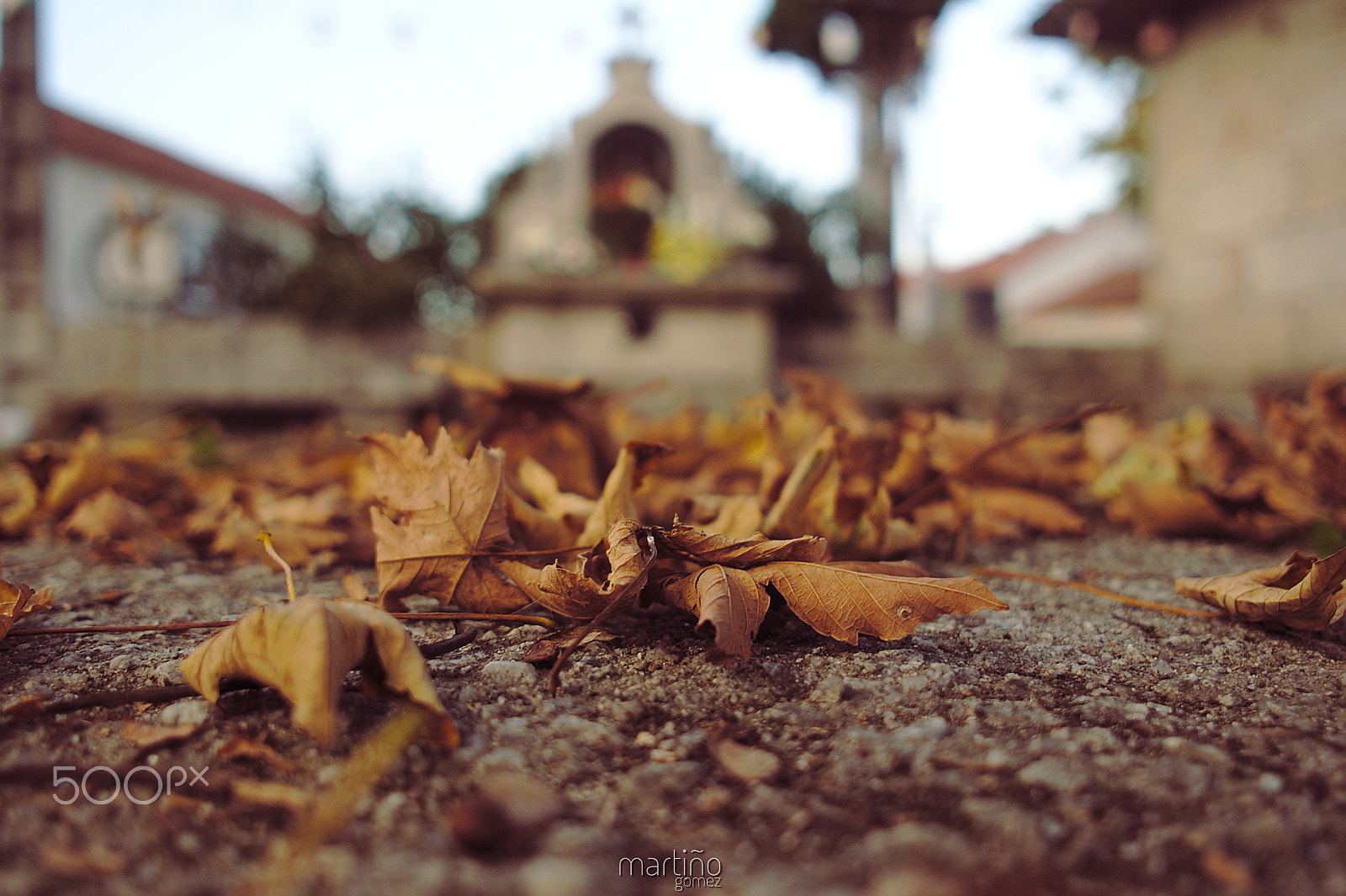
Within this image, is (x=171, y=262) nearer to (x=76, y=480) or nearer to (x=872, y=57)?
(x=872, y=57)

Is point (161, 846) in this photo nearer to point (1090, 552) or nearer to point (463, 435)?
point (463, 435)

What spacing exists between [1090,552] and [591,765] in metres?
1.01

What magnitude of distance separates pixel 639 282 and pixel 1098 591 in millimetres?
4041

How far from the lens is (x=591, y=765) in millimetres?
533

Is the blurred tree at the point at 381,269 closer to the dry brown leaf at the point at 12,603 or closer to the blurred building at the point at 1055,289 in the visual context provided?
the dry brown leaf at the point at 12,603

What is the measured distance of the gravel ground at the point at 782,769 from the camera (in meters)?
0.41

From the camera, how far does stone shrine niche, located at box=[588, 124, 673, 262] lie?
25.1 feet

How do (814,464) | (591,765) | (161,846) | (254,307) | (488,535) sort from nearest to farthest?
(161,846), (591,765), (488,535), (814,464), (254,307)

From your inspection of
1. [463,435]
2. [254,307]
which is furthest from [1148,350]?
[254,307]

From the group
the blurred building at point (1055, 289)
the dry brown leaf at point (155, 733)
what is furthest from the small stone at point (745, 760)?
the blurred building at point (1055, 289)

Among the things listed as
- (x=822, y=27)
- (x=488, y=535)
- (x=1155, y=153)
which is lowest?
(x=488, y=535)

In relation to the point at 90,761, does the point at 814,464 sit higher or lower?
higher

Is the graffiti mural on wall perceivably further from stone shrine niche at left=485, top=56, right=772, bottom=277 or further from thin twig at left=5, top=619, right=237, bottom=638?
thin twig at left=5, top=619, right=237, bottom=638

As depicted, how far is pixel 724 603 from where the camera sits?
629 mm
